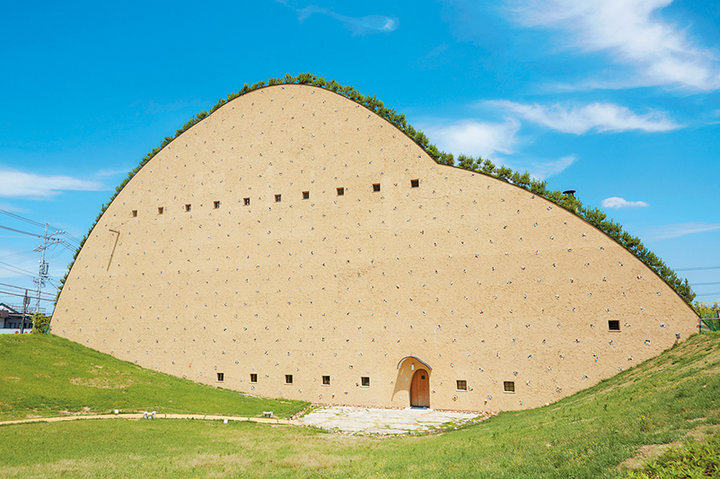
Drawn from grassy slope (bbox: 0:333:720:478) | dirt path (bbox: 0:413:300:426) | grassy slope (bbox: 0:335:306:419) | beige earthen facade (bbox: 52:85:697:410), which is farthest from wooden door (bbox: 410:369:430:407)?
grassy slope (bbox: 0:333:720:478)

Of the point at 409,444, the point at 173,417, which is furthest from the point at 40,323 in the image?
the point at 409,444

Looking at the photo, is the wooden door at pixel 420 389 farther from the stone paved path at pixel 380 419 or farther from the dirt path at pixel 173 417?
the dirt path at pixel 173 417

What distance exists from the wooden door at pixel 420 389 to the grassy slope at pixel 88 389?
15.7 ft

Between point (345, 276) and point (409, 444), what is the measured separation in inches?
395

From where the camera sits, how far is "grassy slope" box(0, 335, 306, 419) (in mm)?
15531

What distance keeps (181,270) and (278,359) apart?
7.51 m

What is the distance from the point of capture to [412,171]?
20453 millimetres

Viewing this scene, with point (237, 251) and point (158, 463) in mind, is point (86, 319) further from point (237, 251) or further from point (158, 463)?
point (158, 463)

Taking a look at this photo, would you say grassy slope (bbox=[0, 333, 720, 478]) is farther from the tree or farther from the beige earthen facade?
the tree

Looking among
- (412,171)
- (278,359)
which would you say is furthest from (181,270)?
(412,171)

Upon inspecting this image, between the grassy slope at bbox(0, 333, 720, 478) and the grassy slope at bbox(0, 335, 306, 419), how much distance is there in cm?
267

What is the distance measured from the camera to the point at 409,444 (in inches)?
454

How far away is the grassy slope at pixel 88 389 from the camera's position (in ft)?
51.0

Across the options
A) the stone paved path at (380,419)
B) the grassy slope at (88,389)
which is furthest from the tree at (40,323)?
the stone paved path at (380,419)
